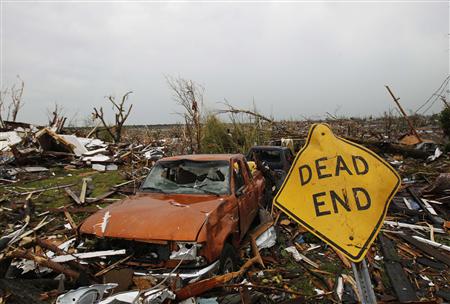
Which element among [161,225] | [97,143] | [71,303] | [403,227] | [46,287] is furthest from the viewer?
[97,143]

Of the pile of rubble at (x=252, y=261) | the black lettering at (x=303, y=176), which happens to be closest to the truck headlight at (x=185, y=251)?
the pile of rubble at (x=252, y=261)

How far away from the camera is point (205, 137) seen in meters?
14.7

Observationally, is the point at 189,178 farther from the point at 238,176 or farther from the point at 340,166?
the point at 340,166

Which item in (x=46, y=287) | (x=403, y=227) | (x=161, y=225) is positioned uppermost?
(x=161, y=225)

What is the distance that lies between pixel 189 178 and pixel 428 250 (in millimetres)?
4547

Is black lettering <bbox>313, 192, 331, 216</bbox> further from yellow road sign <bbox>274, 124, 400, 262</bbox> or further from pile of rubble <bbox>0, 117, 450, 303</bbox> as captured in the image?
pile of rubble <bbox>0, 117, 450, 303</bbox>

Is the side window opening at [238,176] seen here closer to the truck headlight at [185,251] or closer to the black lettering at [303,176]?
the truck headlight at [185,251]

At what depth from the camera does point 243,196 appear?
5.38 m

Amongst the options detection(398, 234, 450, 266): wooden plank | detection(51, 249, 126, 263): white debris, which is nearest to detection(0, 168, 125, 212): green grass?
detection(51, 249, 126, 263): white debris

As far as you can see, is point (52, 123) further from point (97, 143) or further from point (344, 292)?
point (344, 292)

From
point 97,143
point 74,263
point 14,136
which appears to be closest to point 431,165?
point 74,263

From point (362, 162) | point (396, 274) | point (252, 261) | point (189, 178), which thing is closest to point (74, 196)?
point (189, 178)

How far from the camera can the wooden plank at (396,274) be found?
429cm

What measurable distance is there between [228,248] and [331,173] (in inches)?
89.4
